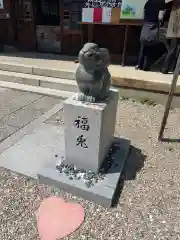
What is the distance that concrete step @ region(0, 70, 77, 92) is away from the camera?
5.56 metres

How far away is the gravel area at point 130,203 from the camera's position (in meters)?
2.21

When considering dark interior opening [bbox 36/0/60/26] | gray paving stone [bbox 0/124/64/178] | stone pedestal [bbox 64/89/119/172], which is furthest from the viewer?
dark interior opening [bbox 36/0/60/26]

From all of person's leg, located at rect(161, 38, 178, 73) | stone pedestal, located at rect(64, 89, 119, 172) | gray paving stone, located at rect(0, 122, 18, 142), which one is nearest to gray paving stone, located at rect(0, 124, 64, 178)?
gray paving stone, located at rect(0, 122, 18, 142)

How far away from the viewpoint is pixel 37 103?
511cm

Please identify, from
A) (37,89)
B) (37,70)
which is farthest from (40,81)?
(37,70)

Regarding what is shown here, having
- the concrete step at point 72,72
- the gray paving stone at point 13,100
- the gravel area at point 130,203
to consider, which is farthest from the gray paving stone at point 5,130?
the concrete step at point 72,72

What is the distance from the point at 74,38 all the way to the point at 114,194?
19.6ft

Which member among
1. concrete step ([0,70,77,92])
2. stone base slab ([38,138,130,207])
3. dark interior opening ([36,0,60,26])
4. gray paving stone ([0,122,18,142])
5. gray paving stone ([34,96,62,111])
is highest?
dark interior opening ([36,0,60,26])

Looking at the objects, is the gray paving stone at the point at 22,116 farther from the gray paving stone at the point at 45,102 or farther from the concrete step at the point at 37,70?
the concrete step at the point at 37,70

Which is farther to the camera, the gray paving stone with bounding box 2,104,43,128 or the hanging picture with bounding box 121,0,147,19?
the hanging picture with bounding box 121,0,147,19

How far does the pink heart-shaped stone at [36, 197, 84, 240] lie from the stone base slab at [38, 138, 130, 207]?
158 millimetres

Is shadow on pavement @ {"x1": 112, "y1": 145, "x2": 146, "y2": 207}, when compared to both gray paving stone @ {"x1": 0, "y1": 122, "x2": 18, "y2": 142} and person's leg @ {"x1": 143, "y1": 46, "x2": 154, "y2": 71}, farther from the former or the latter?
person's leg @ {"x1": 143, "y1": 46, "x2": 154, "y2": 71}

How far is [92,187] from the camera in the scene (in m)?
2.56

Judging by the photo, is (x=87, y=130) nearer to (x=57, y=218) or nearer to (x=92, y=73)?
(x=92, y=73)
